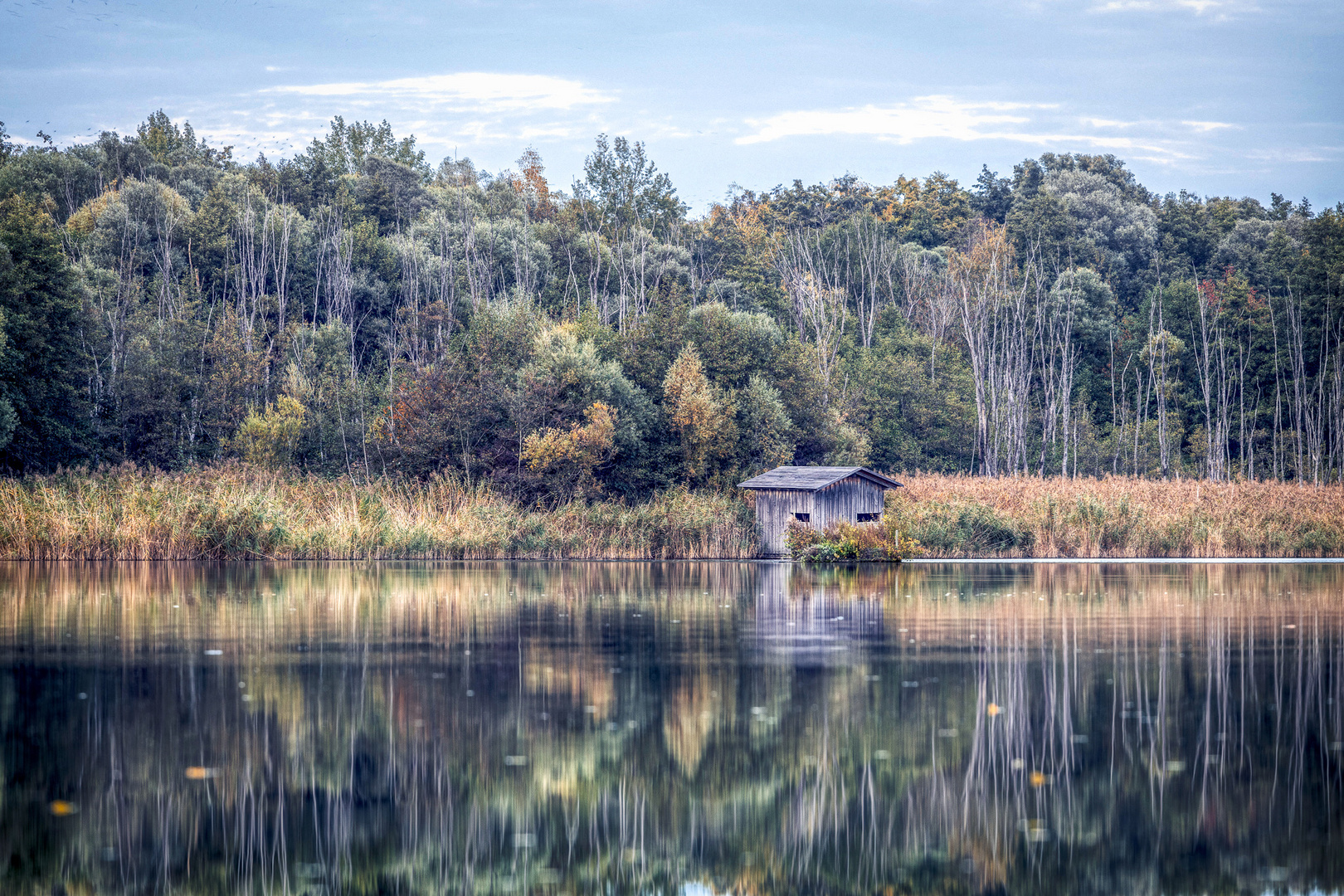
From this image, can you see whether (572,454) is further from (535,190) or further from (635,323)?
(535,190)

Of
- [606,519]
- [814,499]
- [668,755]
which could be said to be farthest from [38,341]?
[668,755]

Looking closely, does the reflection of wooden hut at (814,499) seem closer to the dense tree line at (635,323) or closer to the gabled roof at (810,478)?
the gabled roof at (810,478)

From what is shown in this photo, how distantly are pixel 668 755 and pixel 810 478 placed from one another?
30749mm

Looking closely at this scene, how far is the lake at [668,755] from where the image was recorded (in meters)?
8.47

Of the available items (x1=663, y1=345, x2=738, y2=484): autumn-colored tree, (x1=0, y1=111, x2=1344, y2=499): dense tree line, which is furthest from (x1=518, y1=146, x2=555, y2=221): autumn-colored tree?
(x1=663, y1=345, x2=738, y2=484): autumn-colored tree

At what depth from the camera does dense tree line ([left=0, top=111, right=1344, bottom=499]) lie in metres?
48.8

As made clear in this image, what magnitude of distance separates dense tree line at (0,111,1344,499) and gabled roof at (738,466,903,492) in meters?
6.24

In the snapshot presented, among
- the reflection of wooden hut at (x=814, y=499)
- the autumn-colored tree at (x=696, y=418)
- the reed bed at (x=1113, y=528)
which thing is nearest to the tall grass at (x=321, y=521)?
the reflection of wooden hut at (x=814, y=499)

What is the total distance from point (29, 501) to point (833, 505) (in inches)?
895

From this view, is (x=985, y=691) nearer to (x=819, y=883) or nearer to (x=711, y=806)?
(x=711, y=806)

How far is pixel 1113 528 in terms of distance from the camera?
137ft

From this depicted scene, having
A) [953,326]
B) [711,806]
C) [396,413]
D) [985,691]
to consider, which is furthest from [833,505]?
[953,326]

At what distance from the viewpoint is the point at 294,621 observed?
820 inches

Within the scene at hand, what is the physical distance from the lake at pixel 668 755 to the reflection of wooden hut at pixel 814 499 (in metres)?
19.4
